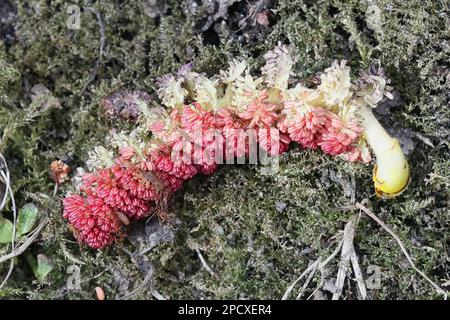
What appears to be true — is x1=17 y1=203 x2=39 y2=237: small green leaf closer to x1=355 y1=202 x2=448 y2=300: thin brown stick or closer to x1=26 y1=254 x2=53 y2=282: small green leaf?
x1=26 y1=254 x2=53 y2=282: small green leaf

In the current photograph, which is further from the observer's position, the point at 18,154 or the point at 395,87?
the point at 18,154

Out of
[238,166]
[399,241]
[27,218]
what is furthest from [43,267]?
[399,241]

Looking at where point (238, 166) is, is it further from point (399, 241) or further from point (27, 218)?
point (27, 218)

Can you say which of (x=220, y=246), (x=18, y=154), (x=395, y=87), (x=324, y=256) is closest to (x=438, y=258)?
(x=324, y=256)

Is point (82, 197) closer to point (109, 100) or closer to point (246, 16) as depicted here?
point (109, 100)

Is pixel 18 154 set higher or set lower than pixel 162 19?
lower

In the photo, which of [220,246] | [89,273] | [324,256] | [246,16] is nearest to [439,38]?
[246,16]

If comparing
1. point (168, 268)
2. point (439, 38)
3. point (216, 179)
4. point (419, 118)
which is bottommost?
point (168, 268)
